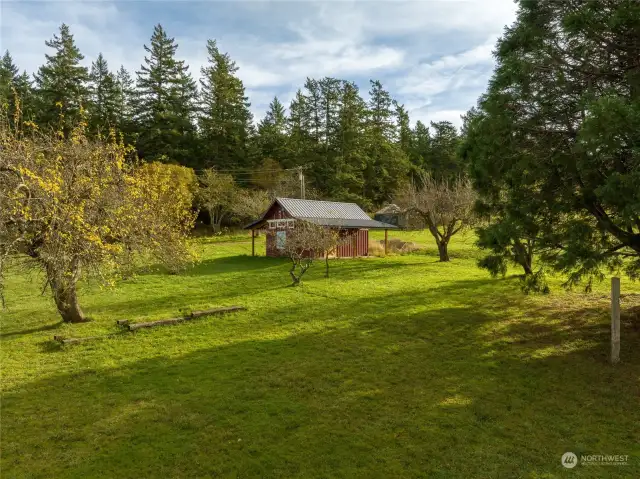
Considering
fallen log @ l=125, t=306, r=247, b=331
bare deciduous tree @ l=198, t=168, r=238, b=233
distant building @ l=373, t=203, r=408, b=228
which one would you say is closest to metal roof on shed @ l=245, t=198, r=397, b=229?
bare deciduous tree @ l=198, t=168, r=238, b=233

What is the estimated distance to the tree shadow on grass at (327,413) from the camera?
469 centimetres

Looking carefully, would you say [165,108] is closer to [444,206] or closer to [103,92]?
[103,92]

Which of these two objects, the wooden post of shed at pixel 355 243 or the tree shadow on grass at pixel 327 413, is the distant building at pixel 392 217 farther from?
the tree shadow on grass at pixel 327 413

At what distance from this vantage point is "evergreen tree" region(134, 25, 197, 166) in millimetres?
37469

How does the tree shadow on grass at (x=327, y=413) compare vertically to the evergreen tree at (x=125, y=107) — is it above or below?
below

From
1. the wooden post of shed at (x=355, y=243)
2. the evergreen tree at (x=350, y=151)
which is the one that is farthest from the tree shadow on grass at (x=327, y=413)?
the evergreen tree at (x=350, y=151)

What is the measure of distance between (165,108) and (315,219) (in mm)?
25105

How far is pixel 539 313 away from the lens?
1096cm

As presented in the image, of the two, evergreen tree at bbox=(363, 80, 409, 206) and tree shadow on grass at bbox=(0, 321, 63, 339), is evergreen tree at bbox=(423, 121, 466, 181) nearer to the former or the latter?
evergreen tree at bbox=(363, 80, 409, 206)

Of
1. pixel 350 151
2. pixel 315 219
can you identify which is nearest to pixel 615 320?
pixel 315 219

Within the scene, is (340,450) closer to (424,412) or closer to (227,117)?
(424,412)

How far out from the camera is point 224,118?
Result: 1670 inches

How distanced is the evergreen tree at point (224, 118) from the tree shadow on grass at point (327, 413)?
33668 millimetres

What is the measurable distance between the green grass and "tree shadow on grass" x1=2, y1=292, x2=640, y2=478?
1.0 inches
